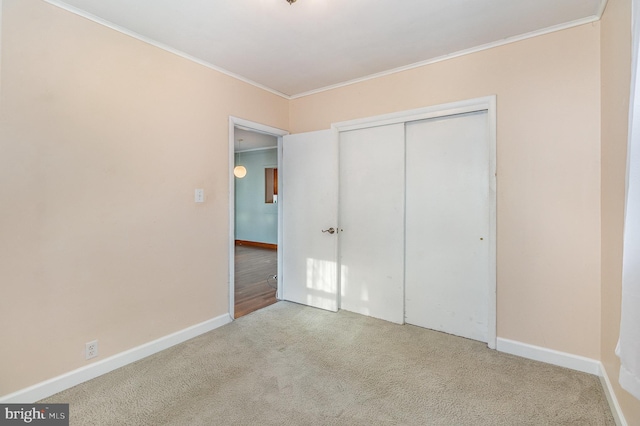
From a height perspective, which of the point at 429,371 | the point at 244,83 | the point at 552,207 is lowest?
the point at 429,371

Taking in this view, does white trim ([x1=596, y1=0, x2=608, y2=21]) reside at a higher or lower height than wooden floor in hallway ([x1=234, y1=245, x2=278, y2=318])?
higher

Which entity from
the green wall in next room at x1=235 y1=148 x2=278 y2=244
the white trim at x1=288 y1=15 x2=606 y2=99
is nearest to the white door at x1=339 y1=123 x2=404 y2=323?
the white trim at x1=288 y1=15 x2=606 y2=99

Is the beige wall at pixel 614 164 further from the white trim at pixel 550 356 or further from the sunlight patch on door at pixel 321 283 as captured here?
the sunlight patch on door at pixel 321 283

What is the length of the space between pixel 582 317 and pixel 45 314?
3.70 m

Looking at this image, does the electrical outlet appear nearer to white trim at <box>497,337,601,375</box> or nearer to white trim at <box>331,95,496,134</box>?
white trim at <box>331,95,496,134</box>

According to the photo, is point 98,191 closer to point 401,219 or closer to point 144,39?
point 144,39

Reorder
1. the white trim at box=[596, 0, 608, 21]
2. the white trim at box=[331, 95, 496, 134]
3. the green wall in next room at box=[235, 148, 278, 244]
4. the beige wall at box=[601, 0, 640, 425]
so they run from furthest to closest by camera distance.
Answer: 1. the green wall in next room at box=[235, 148, 278, 244]
2. the white trim at box=[331, 95, 496, 134]
3. the white trim at box=[596, 0, 608, 21]
4. the beige wall at box=[601, 0, 640, 425]

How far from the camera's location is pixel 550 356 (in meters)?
2.29

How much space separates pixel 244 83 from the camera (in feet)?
10.5

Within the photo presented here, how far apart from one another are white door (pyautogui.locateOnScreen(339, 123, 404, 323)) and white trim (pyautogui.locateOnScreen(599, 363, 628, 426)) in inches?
58.4

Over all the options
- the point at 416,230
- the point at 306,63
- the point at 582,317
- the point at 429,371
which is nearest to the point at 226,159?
the point at 306,63

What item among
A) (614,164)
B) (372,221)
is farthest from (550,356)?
(372,221)

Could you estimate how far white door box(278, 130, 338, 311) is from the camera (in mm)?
3348

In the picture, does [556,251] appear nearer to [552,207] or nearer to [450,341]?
[552,207]
